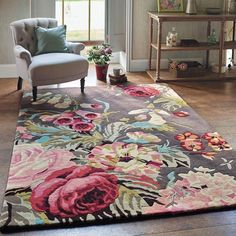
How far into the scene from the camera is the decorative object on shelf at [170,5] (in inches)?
219

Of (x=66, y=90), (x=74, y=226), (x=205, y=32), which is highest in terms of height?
(x=205, y=32)

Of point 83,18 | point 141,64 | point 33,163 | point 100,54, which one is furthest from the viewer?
point 83,18

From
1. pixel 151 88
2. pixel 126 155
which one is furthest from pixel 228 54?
pixel 126 155

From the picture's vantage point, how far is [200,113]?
4.29 meters

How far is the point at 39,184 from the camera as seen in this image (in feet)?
9.49

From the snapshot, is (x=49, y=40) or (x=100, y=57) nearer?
(x=49, y=40)

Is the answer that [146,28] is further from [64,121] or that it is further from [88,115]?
[64,121]

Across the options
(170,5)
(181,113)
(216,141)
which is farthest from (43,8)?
(216,141)

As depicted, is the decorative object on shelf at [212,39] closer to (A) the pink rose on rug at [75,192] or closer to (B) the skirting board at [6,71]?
(B) the skirting board at [6,71]

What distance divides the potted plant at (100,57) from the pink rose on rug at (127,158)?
78.9 inches

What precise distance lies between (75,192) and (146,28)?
342 centimetres

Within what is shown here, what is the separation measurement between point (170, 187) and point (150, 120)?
4.07 feet

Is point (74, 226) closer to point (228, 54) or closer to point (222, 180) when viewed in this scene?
point (222, 180)

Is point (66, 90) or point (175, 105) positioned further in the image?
point (66, 90)
